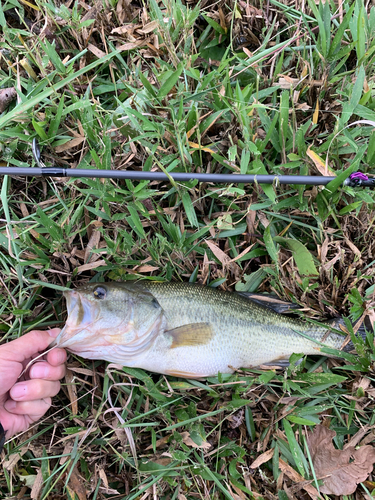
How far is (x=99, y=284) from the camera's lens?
2721 millimetres

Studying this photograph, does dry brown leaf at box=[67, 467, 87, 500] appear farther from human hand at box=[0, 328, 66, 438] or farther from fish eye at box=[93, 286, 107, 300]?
fish eye at box=[93, 286, 107, 300]

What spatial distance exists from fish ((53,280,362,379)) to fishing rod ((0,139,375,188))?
2.81 feet

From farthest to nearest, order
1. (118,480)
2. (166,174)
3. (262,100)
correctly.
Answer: (262,100)
(118,480)
(166,174)

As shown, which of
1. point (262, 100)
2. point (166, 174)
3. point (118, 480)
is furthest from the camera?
point (262, 100)

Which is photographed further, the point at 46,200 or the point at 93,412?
the point at 46,200

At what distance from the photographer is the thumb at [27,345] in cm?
265

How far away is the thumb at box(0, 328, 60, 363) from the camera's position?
265 centimetres

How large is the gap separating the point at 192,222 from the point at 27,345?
1.61m

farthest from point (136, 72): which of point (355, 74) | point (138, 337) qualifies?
point (138, 337)

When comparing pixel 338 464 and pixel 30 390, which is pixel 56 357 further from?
pixel 338 464

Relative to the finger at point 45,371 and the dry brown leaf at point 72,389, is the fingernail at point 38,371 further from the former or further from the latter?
the dry brown leaf at point 72,389

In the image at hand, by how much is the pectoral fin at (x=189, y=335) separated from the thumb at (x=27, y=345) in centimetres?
98

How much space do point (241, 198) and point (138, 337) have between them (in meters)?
1.44

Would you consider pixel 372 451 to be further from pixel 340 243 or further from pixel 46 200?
pixel 46 200
